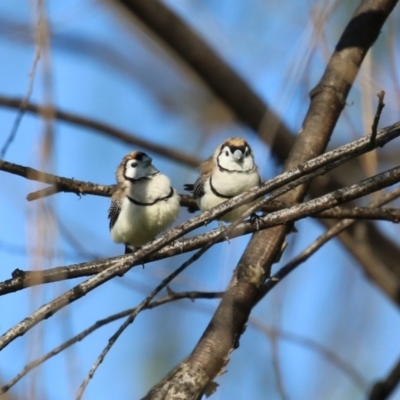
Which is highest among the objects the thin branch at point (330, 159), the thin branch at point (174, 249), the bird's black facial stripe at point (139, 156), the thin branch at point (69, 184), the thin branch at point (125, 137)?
the thin branch at point (125, 137)

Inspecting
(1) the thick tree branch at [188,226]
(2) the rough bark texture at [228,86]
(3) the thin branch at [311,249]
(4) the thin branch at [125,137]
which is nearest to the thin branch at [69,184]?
(1) the thick tree branch at [188,226]

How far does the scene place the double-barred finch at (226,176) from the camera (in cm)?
430

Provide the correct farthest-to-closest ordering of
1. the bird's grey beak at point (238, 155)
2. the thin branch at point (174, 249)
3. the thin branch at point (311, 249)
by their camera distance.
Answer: the bird's grey beak at point (238, 155) → the thin branch at point (311, 249) → the thin branch at point (174, 249)

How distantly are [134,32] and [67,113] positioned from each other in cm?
146

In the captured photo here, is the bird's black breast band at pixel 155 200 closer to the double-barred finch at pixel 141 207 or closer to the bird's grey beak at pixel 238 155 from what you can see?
the double-barred finch at pixel 141 207

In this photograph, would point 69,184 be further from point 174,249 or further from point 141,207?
point 174,249

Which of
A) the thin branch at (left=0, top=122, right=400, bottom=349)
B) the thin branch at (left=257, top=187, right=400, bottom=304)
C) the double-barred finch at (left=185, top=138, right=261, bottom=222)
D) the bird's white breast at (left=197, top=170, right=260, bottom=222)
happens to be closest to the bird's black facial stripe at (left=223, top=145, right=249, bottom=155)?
the double-barred finch at (left=185, top=138, right=261, bottom=222)

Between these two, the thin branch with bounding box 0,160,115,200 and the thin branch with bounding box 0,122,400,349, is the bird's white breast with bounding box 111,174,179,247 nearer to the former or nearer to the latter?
the thin branch with bounding box 0,160,115,200

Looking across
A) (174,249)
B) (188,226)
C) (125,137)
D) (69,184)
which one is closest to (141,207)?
(69,184)

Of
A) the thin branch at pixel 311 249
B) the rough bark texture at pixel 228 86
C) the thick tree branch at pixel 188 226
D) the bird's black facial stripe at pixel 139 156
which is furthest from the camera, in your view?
the rough bark texture at pixel 228 86

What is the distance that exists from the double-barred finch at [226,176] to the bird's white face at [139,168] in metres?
0.24

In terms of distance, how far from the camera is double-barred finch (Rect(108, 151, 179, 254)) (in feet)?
14.2

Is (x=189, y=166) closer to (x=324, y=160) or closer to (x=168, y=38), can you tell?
(x=168, y=38)

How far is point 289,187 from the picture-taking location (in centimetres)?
Answer: 240
